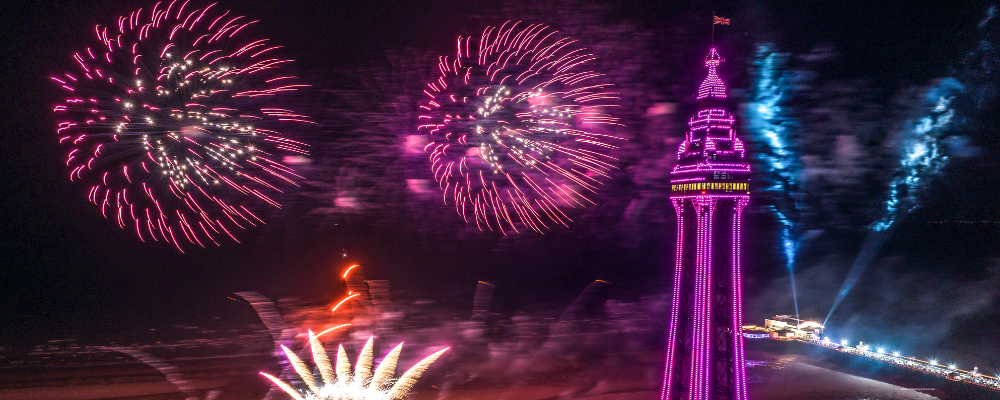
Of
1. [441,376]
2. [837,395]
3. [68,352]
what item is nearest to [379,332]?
[441,376]

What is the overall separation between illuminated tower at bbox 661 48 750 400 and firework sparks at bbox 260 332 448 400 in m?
10.3

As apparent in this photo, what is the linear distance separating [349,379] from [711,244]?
14.8 meters

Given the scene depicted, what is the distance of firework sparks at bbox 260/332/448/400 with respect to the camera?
51.2 feet

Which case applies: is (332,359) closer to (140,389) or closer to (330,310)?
(330,310)

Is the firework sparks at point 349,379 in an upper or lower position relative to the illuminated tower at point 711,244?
lower

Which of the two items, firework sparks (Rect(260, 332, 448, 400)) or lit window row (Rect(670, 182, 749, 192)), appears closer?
lit window row (Rect(670, 182, 749, 192))

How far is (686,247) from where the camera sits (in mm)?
13008

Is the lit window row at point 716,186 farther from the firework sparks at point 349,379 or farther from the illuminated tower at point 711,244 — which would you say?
the firework sparks at point 349,379

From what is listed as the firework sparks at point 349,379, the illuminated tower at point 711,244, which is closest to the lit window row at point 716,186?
the illuminated tower at point 711,244

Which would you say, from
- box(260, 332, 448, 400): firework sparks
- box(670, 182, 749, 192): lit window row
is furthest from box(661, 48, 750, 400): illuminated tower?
box(260, 332, 448, 400): firework sparks

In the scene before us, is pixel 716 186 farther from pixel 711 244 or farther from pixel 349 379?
pixel 349 379

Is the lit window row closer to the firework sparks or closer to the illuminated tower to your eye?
the illuminated tower

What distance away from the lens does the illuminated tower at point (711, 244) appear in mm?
12016

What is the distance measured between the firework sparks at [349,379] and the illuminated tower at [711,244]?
33.7 feet
